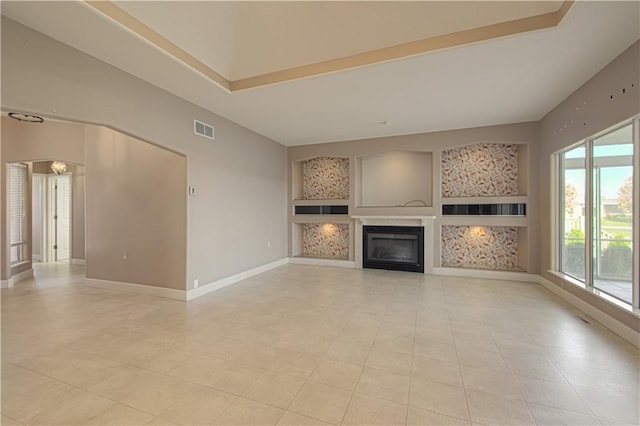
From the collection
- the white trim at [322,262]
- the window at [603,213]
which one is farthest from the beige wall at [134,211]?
the window at [603,213]

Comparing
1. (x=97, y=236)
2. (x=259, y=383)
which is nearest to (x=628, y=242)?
(x=259, y=383)

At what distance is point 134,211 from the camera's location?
4.94 m

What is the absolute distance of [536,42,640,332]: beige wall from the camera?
9.84 ft

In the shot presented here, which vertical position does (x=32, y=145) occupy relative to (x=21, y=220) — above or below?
above

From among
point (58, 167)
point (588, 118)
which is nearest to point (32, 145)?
point (58, 167)

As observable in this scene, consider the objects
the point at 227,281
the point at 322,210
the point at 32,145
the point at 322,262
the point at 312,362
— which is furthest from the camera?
the point at 322,210

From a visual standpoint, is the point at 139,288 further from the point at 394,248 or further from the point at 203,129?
the point at 394,248

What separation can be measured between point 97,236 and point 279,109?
13.5 feet

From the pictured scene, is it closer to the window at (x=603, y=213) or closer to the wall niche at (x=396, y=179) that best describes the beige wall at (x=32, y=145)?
the wall niche at (x=396, y=179)

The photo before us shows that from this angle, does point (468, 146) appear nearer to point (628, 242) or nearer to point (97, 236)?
point (628, 242)

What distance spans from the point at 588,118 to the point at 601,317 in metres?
2.59

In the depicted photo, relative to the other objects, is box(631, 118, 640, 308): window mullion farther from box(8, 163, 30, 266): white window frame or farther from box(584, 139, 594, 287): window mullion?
box(8, 163, 30, 266): white window frame

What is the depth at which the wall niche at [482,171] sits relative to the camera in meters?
6.10

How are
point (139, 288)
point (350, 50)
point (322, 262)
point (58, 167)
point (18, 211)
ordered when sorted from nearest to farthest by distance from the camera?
point (350, 50) → point (139, 288) → point (18, 211) → point (322, 262) → point (58, 167)
